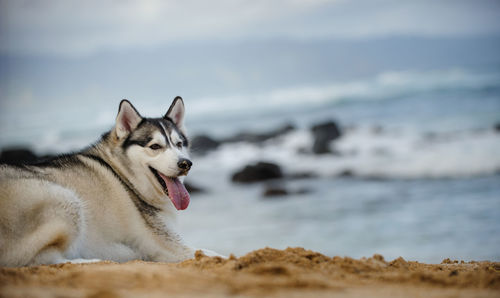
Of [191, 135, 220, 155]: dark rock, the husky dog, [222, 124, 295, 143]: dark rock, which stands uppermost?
[222, 124, 295, 143]: dark rock

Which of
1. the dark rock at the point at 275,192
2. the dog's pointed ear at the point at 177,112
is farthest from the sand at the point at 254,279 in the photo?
the dark rock at the point at 275,192

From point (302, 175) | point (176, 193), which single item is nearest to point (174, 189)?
point (176, 193)

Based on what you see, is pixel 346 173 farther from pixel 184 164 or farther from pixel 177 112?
pixel 184 164

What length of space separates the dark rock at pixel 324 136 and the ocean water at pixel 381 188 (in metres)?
0.40

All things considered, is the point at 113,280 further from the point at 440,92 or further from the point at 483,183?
the point at 440,92

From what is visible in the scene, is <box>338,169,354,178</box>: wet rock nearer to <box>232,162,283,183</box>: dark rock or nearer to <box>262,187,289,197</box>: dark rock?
<box>232,162,283,183</box>: dark rock

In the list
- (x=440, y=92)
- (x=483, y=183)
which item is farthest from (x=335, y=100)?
(x=483, y=183)

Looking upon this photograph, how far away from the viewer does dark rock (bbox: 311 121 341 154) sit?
2138 centimetres

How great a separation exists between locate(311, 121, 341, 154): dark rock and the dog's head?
1603 centimetres

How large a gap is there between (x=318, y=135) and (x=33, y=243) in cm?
1934

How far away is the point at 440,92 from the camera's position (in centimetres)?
3612

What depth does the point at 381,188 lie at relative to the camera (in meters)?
14.5

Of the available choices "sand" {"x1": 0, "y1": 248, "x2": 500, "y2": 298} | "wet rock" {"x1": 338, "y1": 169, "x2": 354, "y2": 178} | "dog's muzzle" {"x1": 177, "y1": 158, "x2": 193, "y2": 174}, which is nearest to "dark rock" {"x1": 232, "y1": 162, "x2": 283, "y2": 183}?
"wet rock" {"x1": 338, "y1": 169, "x2": 354, "y2": 178}

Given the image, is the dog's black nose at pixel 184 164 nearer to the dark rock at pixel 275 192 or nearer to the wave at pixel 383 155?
the dark rock at pixel 275 192
